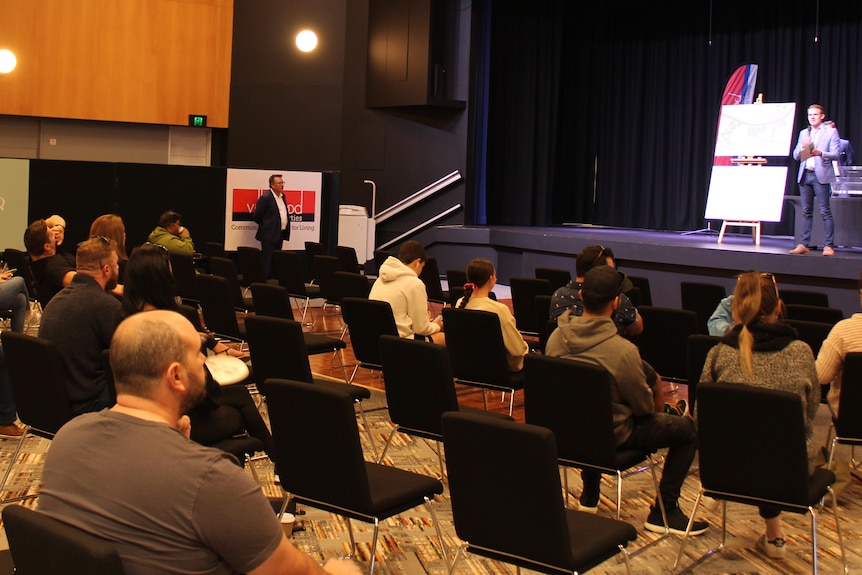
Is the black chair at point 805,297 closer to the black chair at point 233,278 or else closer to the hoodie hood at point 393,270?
the hoodie hood at point 393,270

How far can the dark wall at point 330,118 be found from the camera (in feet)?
49.4

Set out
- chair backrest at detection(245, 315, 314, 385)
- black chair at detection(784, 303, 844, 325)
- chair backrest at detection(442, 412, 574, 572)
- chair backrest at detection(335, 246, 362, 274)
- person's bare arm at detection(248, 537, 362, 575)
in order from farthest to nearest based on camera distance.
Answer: chair backrest at detection(335, 246, 362, 274), black chair at detection(784, 303, 844, 325), chair backrest at detection(245, 315, 314, 385), chair backrest at detection(442, 412, 574, 572), person's bare arm at detection(248, 537, 362, 575)

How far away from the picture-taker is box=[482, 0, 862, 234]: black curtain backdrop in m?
14.4

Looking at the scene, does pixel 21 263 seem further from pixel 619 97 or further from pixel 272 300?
pixel 619 97

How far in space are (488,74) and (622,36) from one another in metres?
2.77

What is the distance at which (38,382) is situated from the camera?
4035 mm

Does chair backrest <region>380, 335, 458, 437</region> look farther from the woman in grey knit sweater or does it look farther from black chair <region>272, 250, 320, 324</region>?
black chair <region>272, 250, 320, 324</region>

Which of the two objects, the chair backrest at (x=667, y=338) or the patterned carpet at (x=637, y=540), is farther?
the chair backrest at (x=667, y=338)

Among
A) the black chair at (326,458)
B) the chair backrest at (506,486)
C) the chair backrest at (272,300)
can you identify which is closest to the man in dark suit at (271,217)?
the chair backrest at (272,300)

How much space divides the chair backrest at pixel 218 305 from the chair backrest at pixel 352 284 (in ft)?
4.01

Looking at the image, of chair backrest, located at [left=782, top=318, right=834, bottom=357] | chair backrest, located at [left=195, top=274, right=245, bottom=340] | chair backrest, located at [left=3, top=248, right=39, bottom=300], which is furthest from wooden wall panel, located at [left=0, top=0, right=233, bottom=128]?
chair backrest, located at [left=782, top=318, right=834, bottom=357]

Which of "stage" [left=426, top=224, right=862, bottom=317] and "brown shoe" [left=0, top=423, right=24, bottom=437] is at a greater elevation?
"stage" [left=426, top=224, right=862, bottom=317]

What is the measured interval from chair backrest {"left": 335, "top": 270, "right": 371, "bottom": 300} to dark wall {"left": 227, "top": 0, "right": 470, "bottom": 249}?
7.37 metres

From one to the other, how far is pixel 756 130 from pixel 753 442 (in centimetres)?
793
